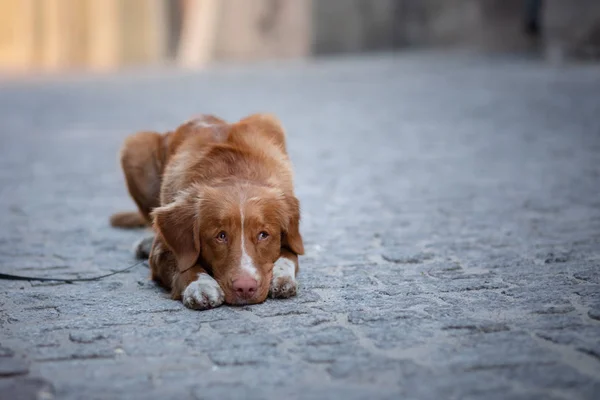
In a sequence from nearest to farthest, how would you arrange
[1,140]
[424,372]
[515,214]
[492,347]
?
[424,372] → [492,347] → [515,214] → [1,140]

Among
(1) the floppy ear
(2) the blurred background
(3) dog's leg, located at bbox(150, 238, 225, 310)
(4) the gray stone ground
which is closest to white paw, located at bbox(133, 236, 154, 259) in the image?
(4) the gray stone ground

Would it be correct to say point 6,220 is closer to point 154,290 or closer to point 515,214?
point 154,290

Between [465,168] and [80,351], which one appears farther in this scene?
[465,168]

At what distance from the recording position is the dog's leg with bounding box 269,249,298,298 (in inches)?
189

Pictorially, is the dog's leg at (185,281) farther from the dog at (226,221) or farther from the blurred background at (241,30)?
the blurred background at (241,30)

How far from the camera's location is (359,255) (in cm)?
595

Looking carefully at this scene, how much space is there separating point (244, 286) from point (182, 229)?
0.49m

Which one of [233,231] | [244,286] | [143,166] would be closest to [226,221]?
[233,231]

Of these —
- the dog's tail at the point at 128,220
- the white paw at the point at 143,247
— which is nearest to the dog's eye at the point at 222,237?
the white paw at the point at 143,247

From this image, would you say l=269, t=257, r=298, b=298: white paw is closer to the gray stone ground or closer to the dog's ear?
the gray stone ground

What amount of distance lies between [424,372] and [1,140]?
32.1ft

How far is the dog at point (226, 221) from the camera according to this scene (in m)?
4.66

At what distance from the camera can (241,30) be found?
25.9 m

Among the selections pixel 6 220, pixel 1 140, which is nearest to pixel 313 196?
pixel 6 220
